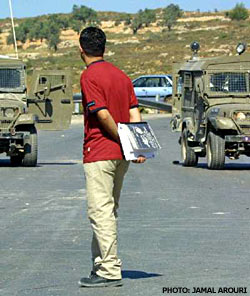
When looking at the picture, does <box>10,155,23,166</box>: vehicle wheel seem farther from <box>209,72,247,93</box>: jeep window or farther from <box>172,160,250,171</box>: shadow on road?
<box>209,72,247,93</box>: jeep window

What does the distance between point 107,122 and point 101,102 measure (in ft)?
0.51

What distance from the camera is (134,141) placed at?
7477 mm

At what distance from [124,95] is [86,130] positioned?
384mm

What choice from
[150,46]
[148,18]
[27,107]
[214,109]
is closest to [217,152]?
[214,109]

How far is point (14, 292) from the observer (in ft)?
24.5

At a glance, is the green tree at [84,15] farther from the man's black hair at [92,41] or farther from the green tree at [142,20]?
the man's black hair at [92,41]

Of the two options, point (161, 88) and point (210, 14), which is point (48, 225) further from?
point (210, 14)

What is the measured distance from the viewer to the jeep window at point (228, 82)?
67.4ft

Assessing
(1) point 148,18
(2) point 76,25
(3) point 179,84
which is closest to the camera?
(3) point 179,84

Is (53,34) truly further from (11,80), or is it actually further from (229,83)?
(229,83)

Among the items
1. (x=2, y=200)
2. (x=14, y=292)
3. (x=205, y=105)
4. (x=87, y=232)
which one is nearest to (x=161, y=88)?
(x=205, y=105)

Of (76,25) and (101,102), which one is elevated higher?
(101,102)

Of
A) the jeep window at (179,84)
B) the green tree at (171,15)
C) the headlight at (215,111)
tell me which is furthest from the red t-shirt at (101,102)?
the green tree at (171,15)

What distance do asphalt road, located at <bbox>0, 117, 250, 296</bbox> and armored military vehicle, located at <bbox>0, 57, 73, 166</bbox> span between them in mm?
1643
